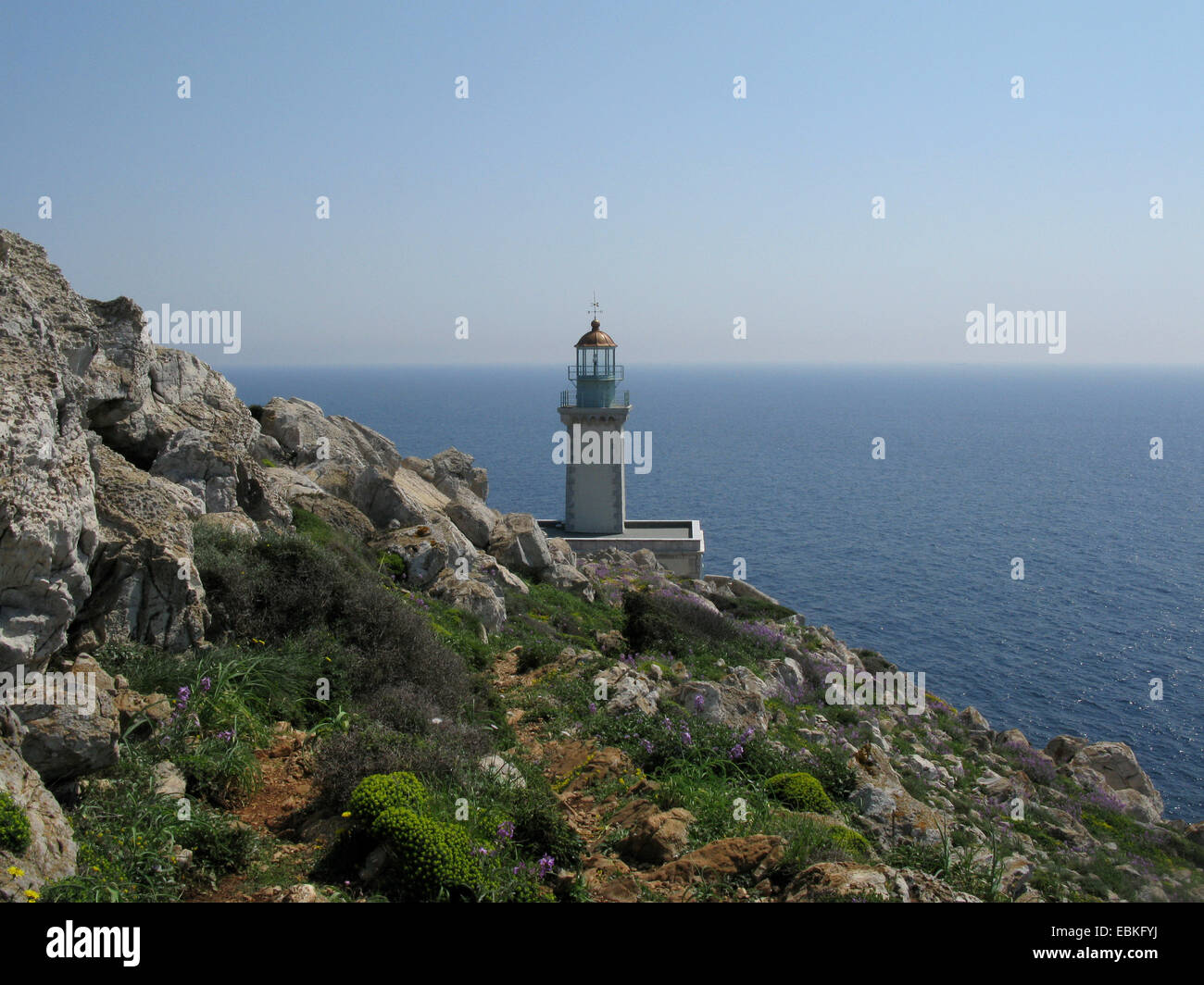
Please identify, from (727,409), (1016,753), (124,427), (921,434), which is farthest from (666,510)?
(727,409)

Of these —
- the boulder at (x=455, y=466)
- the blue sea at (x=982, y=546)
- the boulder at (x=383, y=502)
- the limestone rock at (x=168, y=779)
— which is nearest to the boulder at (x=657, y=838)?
the limestone rock at (x=168, y=779)

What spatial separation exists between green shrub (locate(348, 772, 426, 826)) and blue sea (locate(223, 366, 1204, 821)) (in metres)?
25.6

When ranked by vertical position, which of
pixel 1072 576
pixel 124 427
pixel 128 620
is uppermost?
pixel 124 427

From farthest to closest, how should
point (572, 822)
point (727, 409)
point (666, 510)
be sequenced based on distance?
point (727, 409) → point (666, 510) → point (572, 822)

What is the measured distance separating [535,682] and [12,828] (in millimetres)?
8076

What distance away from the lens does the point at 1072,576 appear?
51094 mm

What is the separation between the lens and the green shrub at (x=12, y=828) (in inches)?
231

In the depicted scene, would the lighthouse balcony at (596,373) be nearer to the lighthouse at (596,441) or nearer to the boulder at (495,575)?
the lighthouse at (596,441)

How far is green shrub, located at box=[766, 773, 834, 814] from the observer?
9.77 metres

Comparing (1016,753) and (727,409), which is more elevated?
(727,409)

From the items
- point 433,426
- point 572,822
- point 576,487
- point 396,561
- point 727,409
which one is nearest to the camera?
point 572,822

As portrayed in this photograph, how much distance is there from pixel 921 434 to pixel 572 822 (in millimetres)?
141346
